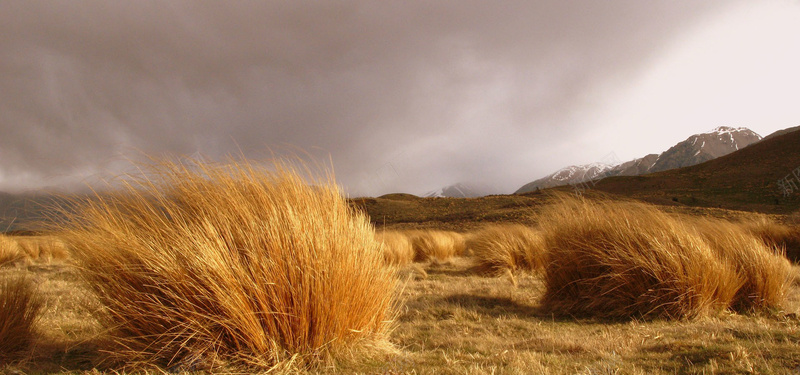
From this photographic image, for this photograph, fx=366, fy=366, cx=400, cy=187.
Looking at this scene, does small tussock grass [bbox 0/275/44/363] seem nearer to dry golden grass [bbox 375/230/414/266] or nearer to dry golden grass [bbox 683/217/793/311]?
dry golden grass [bbox 683/217/793/311]

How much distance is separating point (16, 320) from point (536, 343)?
14.5 feet

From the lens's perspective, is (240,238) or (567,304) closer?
(240,238)

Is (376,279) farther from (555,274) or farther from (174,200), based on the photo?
(555,274)

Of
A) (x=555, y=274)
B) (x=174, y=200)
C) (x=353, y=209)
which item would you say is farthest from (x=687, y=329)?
(x=174, y=200)

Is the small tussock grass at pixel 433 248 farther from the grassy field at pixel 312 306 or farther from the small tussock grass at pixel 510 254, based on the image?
the grassy field at pixel 312 306

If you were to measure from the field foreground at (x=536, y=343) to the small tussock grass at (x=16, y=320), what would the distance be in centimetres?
11

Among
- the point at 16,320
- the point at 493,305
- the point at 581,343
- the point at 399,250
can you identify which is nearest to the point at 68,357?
the point at 16,320

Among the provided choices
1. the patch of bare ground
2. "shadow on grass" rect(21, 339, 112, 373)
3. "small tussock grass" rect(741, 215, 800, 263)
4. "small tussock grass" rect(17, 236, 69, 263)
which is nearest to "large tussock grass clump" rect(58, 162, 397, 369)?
"shadow on grass" rect(21, 339, 112, 373)

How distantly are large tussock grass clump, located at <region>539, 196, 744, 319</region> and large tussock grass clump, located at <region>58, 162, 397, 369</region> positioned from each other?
A: 2.98 metres

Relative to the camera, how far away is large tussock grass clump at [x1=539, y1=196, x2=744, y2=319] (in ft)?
13.3

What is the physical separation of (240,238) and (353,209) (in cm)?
118

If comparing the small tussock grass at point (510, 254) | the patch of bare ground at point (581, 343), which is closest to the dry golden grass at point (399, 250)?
the small tussock grass at point (510, 254)

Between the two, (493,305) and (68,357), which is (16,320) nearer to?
(68,357)

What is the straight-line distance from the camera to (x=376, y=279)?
3023mm
